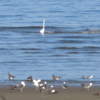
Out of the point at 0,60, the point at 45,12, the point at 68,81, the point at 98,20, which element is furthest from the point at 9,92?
the point at 45,12

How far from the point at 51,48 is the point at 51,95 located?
7883 millimetres

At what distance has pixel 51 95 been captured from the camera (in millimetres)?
10891

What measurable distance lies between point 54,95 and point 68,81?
6.21 feet

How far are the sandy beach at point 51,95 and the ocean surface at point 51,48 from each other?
109cm

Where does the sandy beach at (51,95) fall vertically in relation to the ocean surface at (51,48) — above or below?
below

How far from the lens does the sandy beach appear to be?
10.7m

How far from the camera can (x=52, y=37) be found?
74.4 ft

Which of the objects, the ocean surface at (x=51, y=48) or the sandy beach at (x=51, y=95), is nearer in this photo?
the sandy beach at (x=51, y=95)

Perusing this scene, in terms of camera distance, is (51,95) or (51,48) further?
(51,48)

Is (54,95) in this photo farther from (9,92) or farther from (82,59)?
(82,59)

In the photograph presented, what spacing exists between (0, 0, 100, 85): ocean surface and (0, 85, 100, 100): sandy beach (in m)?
1.09

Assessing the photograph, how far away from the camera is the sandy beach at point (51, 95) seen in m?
10.7

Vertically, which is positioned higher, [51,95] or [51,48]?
[51,48]

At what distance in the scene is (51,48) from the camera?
1870 cm
